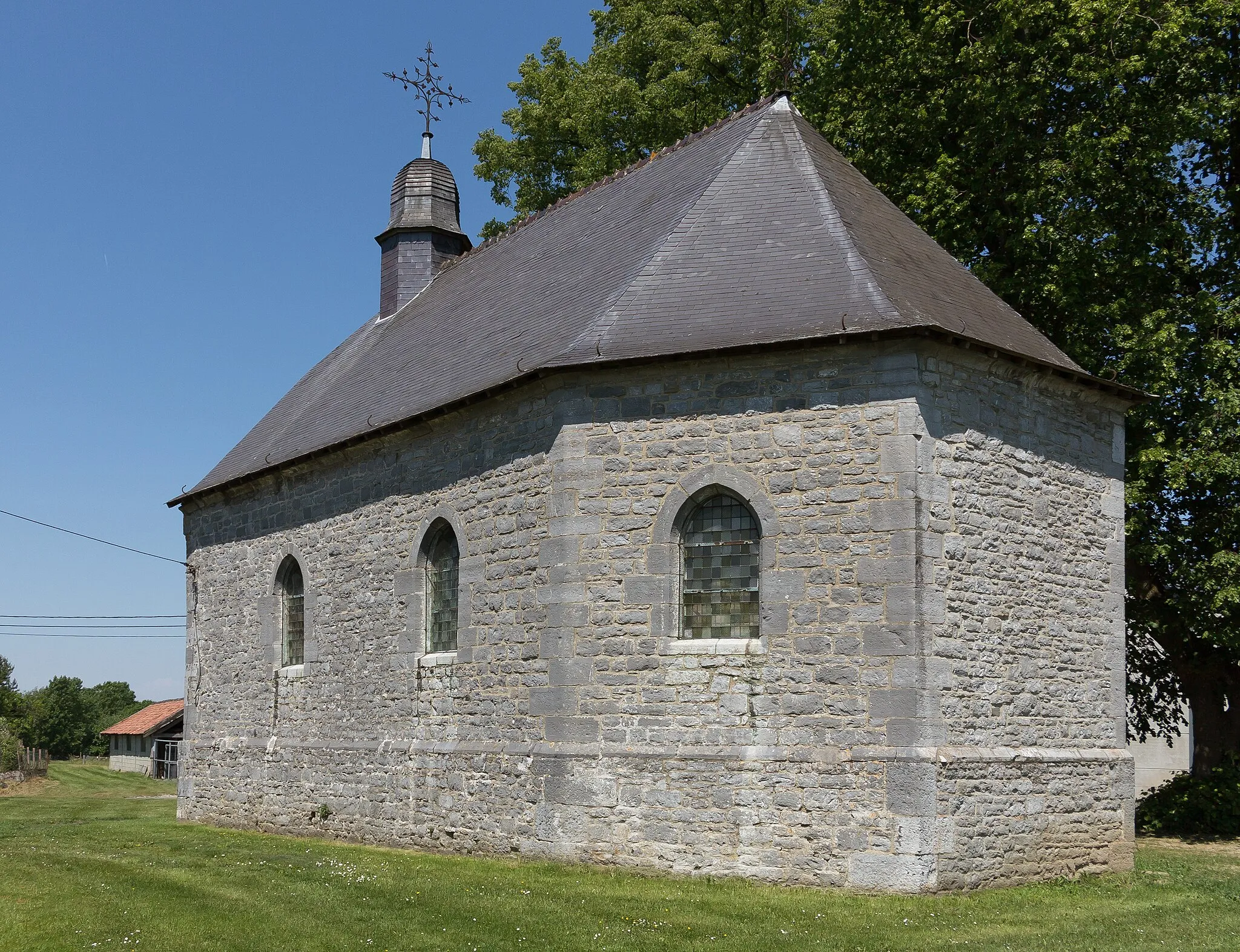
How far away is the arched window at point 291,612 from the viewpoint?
1786cm

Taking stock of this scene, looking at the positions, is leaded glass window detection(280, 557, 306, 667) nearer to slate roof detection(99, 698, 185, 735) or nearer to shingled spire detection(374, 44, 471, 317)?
shingled spire detection(374, 44, 471, 317)

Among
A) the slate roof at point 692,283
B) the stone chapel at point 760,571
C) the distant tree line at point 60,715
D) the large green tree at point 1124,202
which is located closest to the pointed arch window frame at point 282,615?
the slate roof at point 692,283

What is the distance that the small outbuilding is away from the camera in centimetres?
4928

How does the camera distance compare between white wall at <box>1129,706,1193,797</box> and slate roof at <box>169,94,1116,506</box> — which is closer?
slate roof at <box>169,94,1116,506</box>

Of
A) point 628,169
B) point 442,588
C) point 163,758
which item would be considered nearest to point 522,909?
point 442,588

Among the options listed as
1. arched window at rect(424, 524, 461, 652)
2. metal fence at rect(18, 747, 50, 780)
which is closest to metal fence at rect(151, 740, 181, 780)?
metal fence at rect(18, 747, 50, 780)

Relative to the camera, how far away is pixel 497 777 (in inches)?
514

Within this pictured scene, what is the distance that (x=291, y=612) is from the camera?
59.5 feet

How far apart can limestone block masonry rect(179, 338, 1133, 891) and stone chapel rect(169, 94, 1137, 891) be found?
31 millimetres

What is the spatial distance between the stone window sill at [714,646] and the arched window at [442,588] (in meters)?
3.42

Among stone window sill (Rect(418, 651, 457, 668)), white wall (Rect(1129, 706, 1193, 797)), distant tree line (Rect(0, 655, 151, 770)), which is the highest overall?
stone window sill (Rect(418, 651, 457, 668))

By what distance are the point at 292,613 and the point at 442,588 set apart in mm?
4218

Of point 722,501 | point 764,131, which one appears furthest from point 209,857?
point 764,131

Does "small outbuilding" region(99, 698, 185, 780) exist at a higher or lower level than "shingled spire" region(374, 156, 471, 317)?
lower
